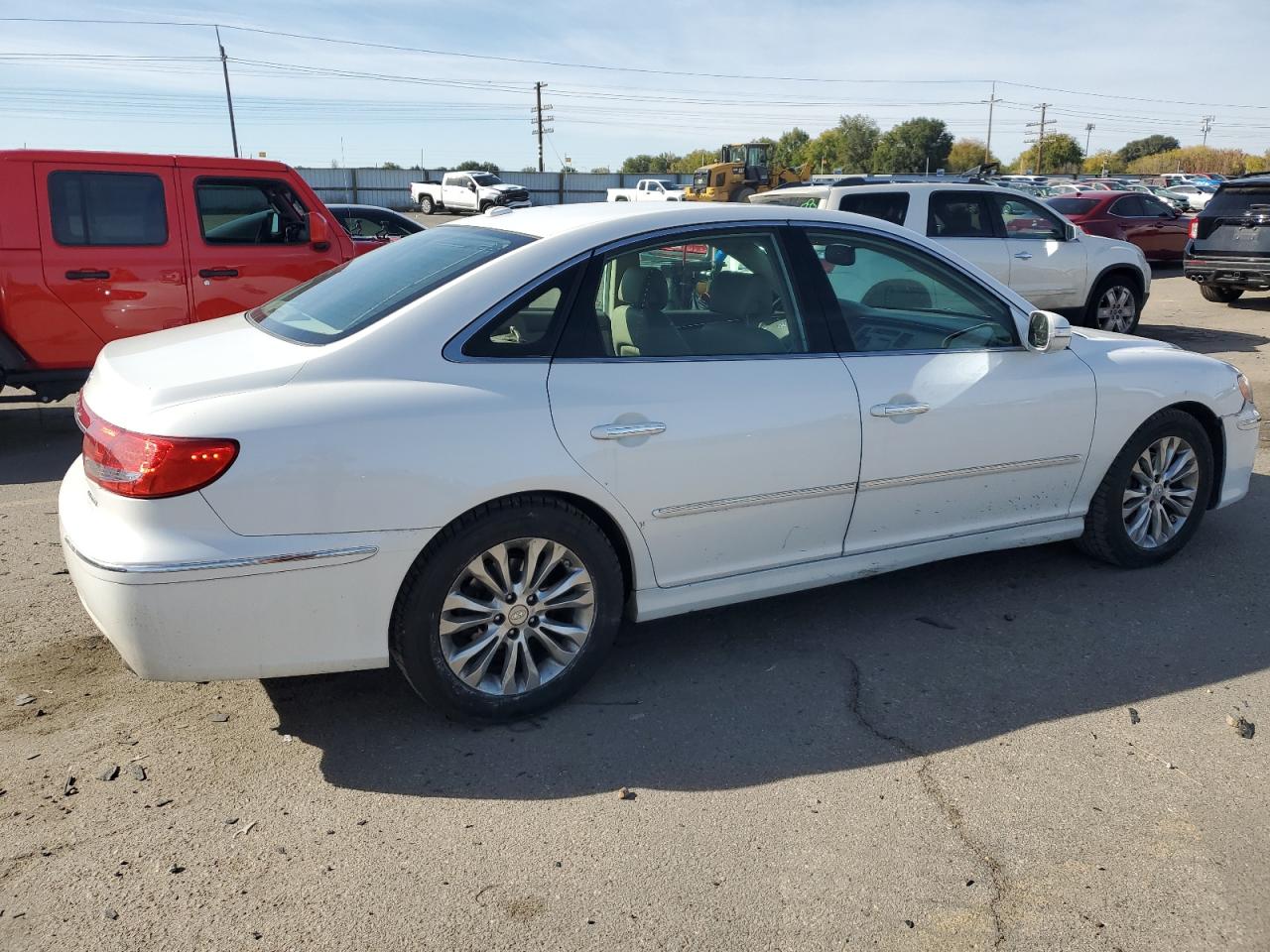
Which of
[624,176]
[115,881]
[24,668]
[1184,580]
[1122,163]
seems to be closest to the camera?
[115,881]

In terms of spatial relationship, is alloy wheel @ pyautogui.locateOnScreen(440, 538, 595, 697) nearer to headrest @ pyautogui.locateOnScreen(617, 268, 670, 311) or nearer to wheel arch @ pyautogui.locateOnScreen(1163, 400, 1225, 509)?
headrest @ pyautogui.locateOnScreen(617, 268, 670, 311)

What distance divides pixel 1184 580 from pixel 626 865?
129 inches

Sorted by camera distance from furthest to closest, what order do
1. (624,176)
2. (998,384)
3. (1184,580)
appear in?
(624,176)
(1184,580)
(998,384)

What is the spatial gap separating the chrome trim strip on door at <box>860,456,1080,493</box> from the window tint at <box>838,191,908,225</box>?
5.37 m

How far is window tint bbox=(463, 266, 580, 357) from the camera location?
3.38 m

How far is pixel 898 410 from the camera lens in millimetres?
3953

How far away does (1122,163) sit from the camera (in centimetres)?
11256

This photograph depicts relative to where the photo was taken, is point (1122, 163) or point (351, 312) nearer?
point (351, 312)

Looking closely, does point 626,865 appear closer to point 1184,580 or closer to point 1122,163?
point 1184,580

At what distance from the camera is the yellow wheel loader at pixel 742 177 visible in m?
35.8

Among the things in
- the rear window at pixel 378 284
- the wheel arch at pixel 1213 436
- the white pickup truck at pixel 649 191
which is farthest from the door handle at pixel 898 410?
the white pickup truck at pixel 649 191

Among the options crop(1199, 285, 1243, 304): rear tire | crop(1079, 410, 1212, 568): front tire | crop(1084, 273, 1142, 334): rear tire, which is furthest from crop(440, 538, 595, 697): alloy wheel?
crop(1199, 285, 1243, 304): rear tire

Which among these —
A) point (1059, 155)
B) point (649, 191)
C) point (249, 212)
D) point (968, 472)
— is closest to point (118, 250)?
point (249, 212)

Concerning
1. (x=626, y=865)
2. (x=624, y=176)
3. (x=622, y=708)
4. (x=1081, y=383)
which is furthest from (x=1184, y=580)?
(x=624, y=176)
